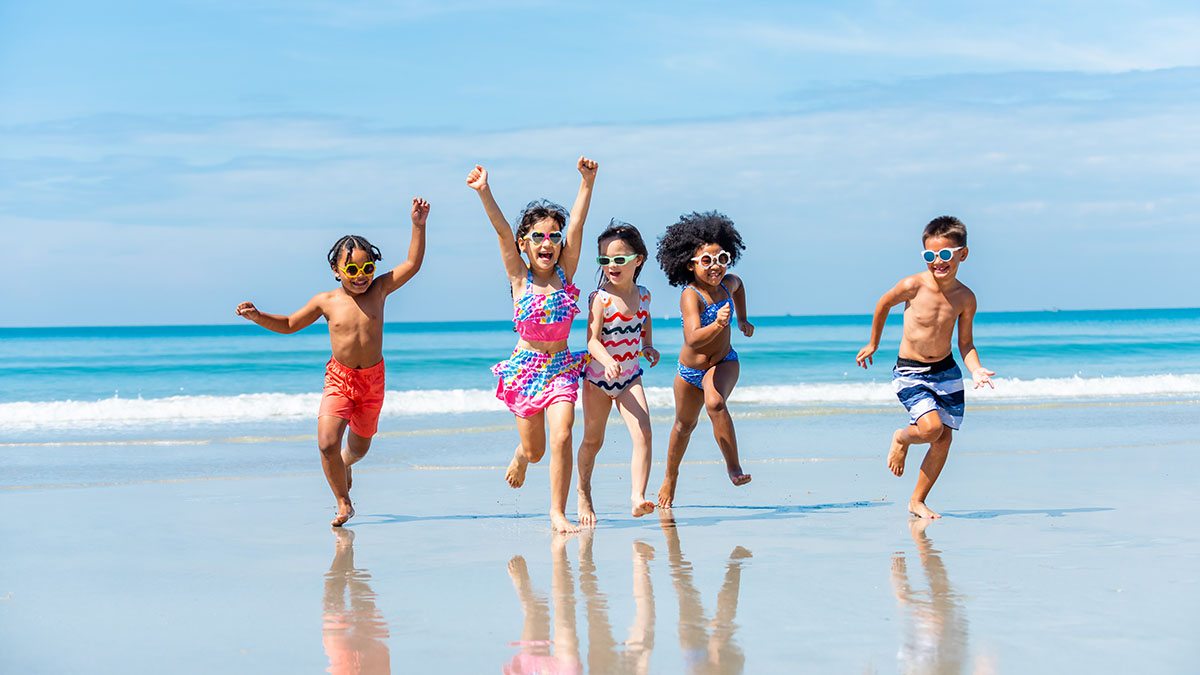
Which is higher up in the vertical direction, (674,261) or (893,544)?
(674,261)

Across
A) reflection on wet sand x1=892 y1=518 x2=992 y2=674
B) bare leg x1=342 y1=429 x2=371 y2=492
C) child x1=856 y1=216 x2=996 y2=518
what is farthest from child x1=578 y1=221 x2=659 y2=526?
reflection on wet sand x1=892 y1=518 x2=992 y2=674

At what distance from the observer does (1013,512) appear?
7.33 meters

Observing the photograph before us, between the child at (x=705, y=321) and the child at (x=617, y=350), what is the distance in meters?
0.49

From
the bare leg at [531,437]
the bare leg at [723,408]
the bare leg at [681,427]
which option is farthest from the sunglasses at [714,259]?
the bare leg at [531,437]

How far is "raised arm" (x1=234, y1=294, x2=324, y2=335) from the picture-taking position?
23.4 feet

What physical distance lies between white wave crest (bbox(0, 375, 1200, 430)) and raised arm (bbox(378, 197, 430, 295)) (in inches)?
353

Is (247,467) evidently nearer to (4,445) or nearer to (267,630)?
(4,445)

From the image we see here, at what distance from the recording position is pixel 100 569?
237 inches

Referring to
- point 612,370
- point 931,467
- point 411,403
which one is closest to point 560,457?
point 612,370

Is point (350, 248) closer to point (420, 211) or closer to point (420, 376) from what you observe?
point (420, 211)

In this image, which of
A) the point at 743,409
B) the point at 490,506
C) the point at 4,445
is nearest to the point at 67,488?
the point at 490,506

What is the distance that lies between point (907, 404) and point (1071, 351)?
1472 inches

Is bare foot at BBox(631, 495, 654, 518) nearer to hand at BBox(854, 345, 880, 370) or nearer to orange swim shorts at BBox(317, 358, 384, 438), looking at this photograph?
hand at BBox(854, 345, 880, 370)

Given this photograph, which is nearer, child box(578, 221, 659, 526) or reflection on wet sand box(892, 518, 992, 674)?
reflection on wet sand box(892, 518, 992, 674)
